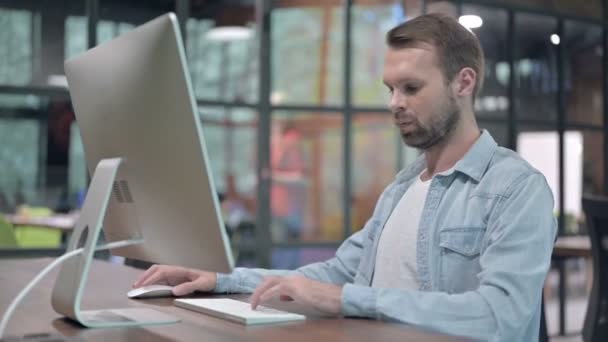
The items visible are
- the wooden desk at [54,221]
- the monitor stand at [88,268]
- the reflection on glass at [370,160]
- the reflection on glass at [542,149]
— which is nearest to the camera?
the monitor stand at [88,268]


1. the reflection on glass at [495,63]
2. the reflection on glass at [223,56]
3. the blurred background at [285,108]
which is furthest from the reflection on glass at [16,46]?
the reflection on glass at [495,63]

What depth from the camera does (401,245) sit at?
1.72 m

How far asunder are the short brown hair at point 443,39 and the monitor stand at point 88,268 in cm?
71

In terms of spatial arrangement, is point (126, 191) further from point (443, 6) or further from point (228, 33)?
point (443, 6)

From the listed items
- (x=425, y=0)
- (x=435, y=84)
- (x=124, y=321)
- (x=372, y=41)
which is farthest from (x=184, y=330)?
(x=425, y=0)

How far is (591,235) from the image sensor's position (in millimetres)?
3289

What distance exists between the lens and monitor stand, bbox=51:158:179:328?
1.28 meters

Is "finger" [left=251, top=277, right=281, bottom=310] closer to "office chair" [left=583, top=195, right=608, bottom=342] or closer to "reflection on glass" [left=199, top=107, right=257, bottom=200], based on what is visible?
"office chair" [left=583, top=195, right=608, bottom=342]

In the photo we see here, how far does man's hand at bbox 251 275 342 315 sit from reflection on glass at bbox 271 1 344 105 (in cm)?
379

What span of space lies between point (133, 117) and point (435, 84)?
27.7 inches

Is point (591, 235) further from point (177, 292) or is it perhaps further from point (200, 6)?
point (200, 6)

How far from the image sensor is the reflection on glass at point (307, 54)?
514cm

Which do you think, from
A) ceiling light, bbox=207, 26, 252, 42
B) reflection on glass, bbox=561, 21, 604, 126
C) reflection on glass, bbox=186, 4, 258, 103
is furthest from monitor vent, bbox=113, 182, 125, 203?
reflection on glass, bbox=561, 21, 604, 126

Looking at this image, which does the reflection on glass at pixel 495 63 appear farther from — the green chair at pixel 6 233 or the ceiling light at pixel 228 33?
the green chair at pixel 6 233
